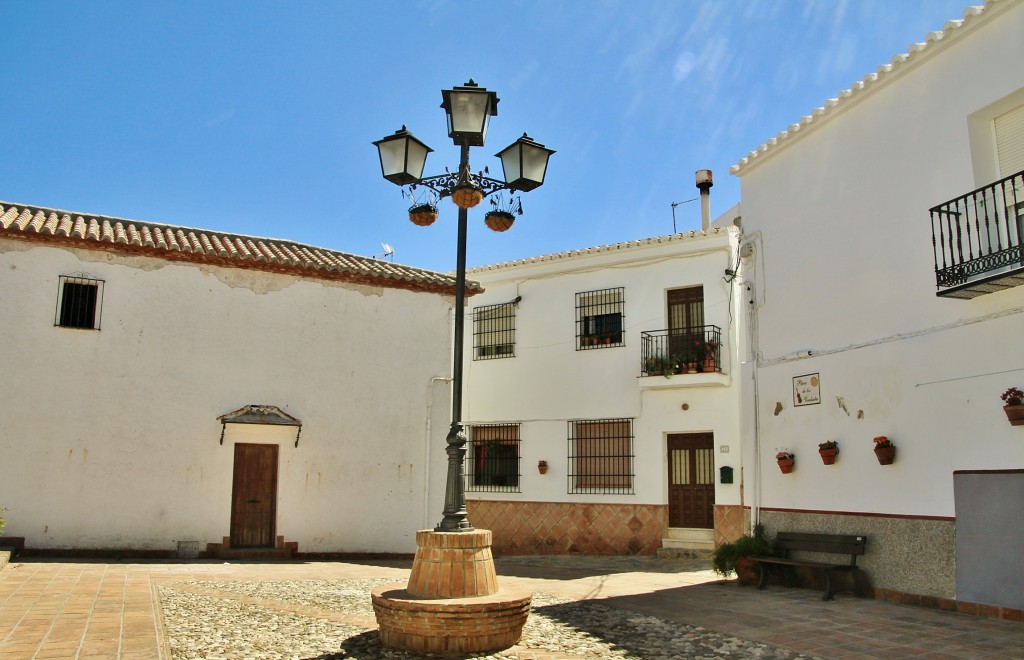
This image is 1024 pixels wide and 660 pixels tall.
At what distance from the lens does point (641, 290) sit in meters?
15.8

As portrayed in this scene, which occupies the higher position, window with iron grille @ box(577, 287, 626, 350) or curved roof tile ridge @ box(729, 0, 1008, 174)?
curved roof tile ridge @ box(729, 0, 1008, 174)

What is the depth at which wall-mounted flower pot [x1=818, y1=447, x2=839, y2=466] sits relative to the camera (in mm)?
8836

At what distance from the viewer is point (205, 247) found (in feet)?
41.2

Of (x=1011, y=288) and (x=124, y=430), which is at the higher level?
(x=1011, y=288)

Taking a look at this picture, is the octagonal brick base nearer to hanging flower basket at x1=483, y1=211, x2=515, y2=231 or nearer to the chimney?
hanging flower basket at x1=483, y1=211, x2=515, y2=231

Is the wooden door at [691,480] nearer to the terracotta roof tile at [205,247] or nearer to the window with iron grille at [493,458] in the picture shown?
the window with iron grille at [493,458]

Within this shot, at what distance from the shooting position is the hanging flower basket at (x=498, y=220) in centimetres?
644

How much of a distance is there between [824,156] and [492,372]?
950 centimetres

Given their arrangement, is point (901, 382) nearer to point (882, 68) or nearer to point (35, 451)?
point (882, 68)

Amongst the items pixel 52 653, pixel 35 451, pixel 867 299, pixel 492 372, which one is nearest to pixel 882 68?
pixel 867 299

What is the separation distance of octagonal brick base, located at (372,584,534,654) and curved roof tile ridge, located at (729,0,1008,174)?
22.5 feet

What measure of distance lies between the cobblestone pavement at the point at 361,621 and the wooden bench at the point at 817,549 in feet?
0.81

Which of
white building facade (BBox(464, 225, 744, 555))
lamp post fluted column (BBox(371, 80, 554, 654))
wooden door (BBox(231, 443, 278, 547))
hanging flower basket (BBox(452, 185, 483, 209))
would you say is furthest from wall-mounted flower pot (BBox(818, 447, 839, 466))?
wooden door (BBox(231, 443, 278, 547))

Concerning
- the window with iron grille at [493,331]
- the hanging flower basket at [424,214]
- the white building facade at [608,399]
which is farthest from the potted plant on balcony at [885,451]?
the window with iron grille at [493,331]
